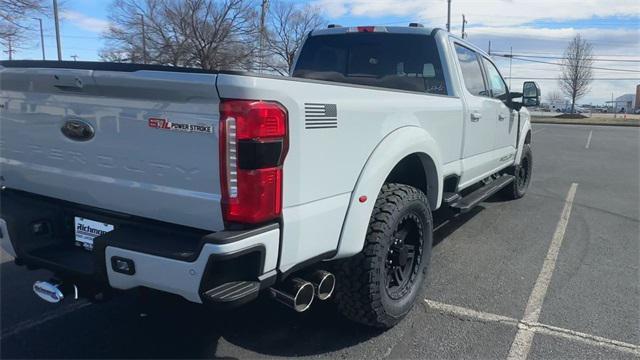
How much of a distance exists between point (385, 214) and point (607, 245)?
3475 mm

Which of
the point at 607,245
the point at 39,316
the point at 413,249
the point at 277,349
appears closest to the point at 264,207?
the point at 277,349

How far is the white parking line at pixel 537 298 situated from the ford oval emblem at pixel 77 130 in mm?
2671

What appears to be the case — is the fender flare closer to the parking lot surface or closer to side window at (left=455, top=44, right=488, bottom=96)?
the parking lot surface

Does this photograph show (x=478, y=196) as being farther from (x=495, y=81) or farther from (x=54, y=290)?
(x=54, y=290)

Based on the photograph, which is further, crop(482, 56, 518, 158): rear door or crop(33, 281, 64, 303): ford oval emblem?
crop(482, 56, 518, 158): rear door

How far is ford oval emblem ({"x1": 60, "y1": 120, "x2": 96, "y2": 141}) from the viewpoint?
8.75 feet

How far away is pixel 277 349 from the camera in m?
3.20

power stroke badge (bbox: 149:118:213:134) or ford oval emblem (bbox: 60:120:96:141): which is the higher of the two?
power stroke badge (bbox: 149:118:213:134)

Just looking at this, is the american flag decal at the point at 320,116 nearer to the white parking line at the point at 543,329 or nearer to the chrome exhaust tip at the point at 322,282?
the chrome exhaust tip at the point at 322,282

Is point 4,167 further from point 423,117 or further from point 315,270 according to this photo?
point 423,117

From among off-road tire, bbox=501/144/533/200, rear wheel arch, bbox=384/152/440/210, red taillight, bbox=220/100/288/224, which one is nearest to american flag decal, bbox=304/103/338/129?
red taillight, bbox=220/100/288/224

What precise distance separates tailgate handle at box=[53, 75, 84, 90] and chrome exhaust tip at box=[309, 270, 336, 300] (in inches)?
60.3

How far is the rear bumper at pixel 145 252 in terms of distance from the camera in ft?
7.37

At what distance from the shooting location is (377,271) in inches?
121
